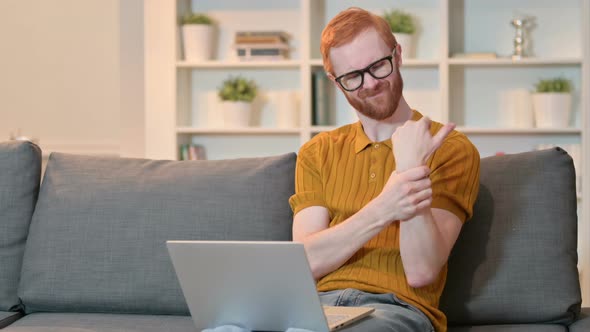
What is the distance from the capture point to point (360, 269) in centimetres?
200

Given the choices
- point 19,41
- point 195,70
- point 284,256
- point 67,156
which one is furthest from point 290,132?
point 284,256

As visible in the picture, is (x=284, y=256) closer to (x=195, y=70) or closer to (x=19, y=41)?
(x=195, y=70)

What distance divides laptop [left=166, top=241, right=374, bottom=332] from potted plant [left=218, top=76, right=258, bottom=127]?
2.97 meters

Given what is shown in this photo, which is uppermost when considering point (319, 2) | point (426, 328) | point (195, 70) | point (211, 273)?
point (319, 2)

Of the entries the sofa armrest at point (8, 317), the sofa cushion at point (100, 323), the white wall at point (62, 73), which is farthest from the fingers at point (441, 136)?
the white wall at point (62, 73)

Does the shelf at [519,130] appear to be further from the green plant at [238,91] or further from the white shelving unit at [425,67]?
the green plant at [238,91]

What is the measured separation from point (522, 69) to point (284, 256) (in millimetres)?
3326

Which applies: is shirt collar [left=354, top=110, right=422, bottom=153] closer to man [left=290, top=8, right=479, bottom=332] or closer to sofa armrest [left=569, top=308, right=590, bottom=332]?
man [left=290, top=8, right=479, bottom=332]

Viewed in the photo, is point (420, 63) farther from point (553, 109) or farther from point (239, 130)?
point (239, 130)

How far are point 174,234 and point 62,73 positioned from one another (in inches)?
130

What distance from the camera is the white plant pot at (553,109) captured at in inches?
178

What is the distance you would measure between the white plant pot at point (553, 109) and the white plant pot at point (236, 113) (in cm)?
142

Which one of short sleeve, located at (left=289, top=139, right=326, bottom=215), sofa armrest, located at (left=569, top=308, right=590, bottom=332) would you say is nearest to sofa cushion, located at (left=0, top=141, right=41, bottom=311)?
short sleeve, located at (left=289, top=139, right=326, bottom=215)

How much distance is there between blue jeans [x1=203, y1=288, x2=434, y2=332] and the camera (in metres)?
1.77
